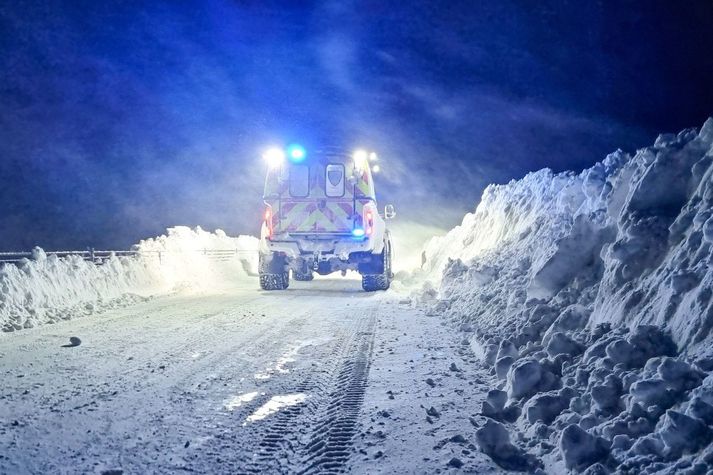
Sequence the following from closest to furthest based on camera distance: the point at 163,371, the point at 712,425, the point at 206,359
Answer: the point at 712,425, the point at 163,371, the point at 206,359

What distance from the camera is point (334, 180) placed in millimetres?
14484

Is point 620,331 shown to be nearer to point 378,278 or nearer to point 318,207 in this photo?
point 318,207

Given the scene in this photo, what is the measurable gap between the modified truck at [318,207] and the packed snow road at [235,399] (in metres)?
5.74

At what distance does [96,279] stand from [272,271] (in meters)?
4.41

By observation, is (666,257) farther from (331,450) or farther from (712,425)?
(331,450)

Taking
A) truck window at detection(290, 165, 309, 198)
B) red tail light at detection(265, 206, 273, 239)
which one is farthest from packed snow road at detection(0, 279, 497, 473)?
truck window at detection(290, 165, 309, 198)

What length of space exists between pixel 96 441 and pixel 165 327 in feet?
16.3

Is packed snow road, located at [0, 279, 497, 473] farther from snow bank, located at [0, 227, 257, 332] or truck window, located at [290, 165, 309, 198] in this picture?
truck window, located at [290, 165, 309, 198]

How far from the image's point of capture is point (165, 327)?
8.59 metres

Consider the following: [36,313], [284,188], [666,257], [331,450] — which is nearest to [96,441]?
[331,450]

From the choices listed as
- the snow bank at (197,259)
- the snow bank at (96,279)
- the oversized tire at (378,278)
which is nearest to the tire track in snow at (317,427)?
the snow bank at (96,279)

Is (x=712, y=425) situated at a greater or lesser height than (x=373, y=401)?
greater

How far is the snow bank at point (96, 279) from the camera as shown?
33.4 ft

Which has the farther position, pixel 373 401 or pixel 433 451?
pixel 373 401
